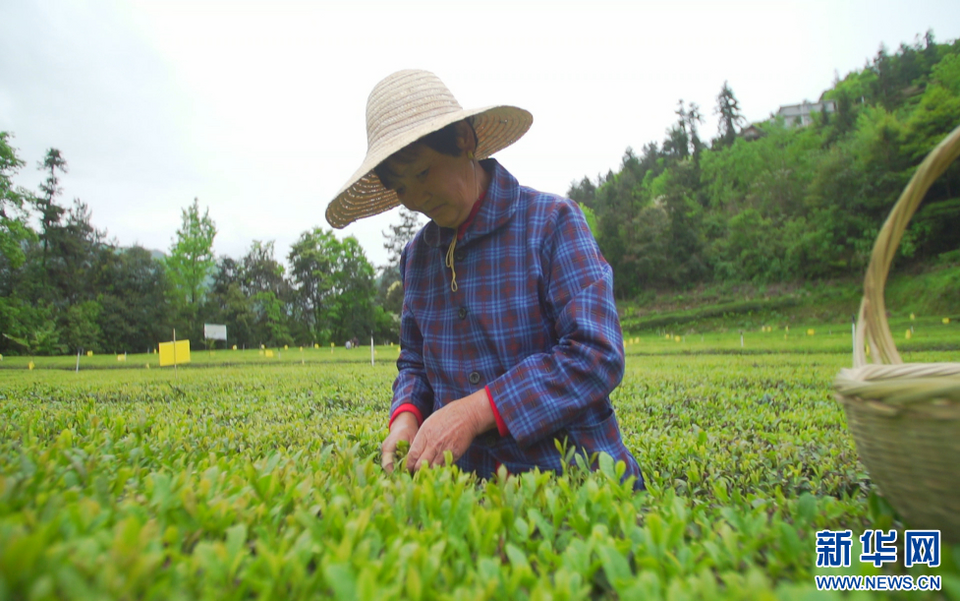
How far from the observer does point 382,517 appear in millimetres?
828

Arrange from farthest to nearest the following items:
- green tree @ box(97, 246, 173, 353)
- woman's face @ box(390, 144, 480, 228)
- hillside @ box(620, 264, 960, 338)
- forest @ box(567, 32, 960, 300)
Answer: forest @ box(567, 32, 960, 300) < hillside @ box(620, 264, 960, 338) < green tree @ box(97, 246, 173, 353) < woman's face @ box(390, 144, 480, 228)

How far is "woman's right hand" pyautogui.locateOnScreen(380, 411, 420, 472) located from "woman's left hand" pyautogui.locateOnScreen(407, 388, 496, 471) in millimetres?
122

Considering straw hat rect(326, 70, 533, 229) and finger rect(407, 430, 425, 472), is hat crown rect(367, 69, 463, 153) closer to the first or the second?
straw hat rect(326, 70, 533, 229)

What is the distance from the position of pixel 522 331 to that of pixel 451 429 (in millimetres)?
461

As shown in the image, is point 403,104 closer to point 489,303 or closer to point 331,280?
point 489,303

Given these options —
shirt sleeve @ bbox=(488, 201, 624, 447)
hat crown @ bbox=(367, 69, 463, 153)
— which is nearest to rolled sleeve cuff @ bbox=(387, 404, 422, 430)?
shirt sleeve @ bbox=(488, 201, 624, 447)

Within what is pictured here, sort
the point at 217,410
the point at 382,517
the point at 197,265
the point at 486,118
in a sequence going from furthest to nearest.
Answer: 1. the point at 197,265
2. the point at 217,410
3. the point at 486,118
4. the point at 382,517

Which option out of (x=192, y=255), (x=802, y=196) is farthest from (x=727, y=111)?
(x=192, y=255)

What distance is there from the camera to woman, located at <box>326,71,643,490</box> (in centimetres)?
144

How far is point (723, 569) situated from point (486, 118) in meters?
1.66

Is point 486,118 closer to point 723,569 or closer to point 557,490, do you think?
point 557,490

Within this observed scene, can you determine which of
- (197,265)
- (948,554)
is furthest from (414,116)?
(197,265)

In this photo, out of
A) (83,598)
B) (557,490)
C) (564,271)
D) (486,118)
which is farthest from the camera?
(486,118)

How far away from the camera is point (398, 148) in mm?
1550
